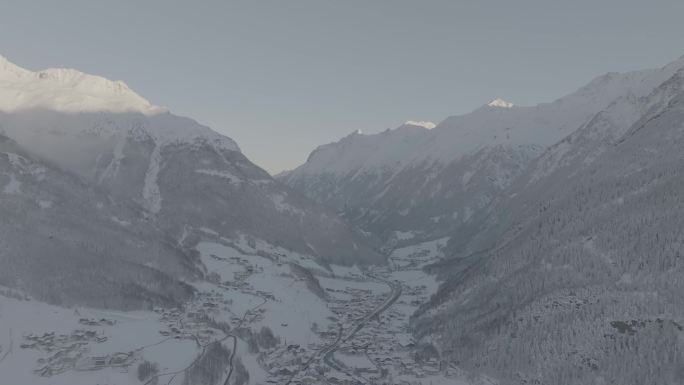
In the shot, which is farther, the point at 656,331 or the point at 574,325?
the point at 574,325

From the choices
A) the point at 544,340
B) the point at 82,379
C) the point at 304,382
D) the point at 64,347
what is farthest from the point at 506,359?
the point at 64,347

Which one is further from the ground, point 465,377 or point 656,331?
point 656,331

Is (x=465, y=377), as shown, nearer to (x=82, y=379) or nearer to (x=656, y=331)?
(x=656, y=331)

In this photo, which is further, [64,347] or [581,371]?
[64,347]

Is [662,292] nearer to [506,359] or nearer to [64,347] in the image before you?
[506,359]

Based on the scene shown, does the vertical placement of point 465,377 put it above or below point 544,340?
below

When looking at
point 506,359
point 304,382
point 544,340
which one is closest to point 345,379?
point 304,382

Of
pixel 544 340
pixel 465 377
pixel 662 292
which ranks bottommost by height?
pixel 465 377

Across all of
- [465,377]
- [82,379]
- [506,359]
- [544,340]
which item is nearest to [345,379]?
[465,377]
